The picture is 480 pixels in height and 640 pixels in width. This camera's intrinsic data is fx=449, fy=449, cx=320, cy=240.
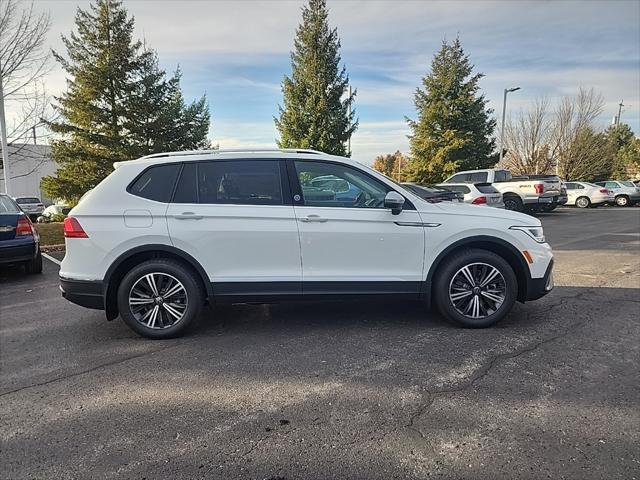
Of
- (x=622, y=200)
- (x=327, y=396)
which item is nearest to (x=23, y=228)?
(x=327, y=396)

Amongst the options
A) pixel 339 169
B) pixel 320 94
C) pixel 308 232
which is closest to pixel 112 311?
pixel 308 232

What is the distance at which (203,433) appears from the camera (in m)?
2.75

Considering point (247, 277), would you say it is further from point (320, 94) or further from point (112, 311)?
point (320, 94)

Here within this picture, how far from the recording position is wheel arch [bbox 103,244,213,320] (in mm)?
4293

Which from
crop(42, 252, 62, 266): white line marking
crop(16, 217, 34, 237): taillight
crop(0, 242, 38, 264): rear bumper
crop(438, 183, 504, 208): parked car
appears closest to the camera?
crop(0, 242, 38, 264): rear bumper

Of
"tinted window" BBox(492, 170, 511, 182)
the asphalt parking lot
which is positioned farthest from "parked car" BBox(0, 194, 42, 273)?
"tinted window" BBox(492, 170, 511, 182)

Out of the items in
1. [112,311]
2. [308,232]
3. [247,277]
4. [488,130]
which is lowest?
[112,311]

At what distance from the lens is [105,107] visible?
17.9 meters

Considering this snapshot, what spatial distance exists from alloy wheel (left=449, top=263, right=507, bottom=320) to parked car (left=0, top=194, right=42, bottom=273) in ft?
22.5

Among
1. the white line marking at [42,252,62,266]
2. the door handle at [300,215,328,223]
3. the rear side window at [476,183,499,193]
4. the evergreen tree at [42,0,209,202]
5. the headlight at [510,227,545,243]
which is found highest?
the evergreen tree at [42,0,209,202]

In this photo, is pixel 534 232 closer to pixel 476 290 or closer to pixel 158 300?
pixel 476 290

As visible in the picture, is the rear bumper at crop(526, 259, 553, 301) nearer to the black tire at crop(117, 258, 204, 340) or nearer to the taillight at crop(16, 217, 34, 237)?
the black tire at crop(117, 258, 204, 340)

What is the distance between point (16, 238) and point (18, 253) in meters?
0.25

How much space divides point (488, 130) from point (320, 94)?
11209 mm
